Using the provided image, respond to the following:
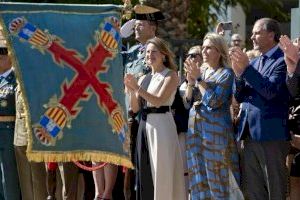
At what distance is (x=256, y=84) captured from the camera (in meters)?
8.05

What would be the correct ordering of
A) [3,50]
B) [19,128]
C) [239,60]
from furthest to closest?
[3,50] < [19,128] < [239,60]

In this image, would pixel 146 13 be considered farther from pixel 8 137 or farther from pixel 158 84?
pixel 8 137

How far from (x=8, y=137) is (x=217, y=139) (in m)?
2.36

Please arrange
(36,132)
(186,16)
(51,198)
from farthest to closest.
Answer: (186,16) < (51,198) < (36,132)

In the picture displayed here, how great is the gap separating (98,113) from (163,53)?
68.5 inches

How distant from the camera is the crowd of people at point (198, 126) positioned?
816 cm

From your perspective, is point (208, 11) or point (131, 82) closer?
point (131, 82)

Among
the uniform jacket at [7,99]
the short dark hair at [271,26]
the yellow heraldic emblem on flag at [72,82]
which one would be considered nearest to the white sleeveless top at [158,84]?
the short dark hair at [271,26]

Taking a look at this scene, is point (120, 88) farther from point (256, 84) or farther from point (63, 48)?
point (256, 84)

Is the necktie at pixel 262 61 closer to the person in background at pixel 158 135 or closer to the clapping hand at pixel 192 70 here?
the clapping hand at pixel 192 70

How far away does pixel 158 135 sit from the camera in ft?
28.8

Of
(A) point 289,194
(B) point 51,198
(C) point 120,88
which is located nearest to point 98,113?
(C) point 120,88

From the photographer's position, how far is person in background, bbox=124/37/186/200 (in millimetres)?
8789

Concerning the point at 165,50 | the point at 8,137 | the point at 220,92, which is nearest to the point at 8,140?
the point at 8,137
